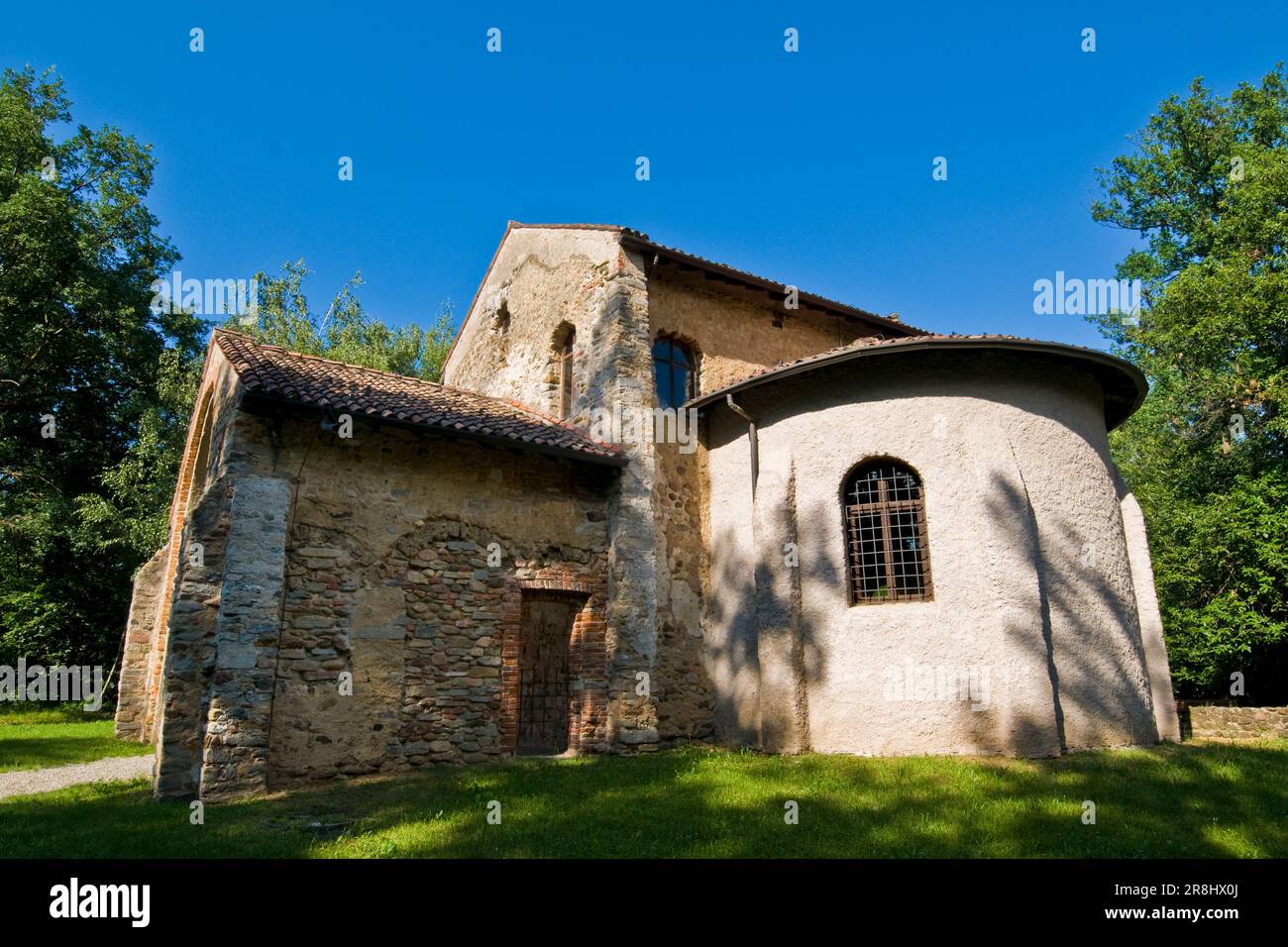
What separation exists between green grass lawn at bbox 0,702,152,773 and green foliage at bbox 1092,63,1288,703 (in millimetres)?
20880

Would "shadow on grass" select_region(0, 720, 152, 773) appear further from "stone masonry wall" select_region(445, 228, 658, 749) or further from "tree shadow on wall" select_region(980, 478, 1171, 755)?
"tree shadow on wall" select_region(980, 478, 1171, 755)

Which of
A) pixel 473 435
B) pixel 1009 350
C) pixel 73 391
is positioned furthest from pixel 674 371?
pixel 73 391

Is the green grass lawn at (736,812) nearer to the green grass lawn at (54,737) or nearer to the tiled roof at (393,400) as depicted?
the green grass lawn at (54,737)

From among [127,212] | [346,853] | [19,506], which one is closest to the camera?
[346,853]

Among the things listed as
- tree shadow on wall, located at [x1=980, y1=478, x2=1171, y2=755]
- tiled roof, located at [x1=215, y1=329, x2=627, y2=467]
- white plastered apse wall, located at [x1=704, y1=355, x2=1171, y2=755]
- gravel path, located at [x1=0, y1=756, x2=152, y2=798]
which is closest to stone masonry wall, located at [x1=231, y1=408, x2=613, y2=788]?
tiled roof, located at [x1=215, y1=329, x2=627, y2=467]

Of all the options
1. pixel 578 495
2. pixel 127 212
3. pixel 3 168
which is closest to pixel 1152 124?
pixel 578 495

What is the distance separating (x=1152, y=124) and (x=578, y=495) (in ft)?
68.9

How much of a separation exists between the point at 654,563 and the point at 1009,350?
554cm

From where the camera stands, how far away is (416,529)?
912cm

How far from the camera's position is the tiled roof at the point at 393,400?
8336 millimetres

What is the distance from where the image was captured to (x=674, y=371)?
12.1 metres

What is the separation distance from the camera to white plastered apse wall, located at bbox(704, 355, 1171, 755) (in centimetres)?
847

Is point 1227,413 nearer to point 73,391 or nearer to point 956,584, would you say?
point 956,584

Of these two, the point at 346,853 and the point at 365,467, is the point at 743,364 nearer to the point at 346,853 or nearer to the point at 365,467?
the point at 365,467
